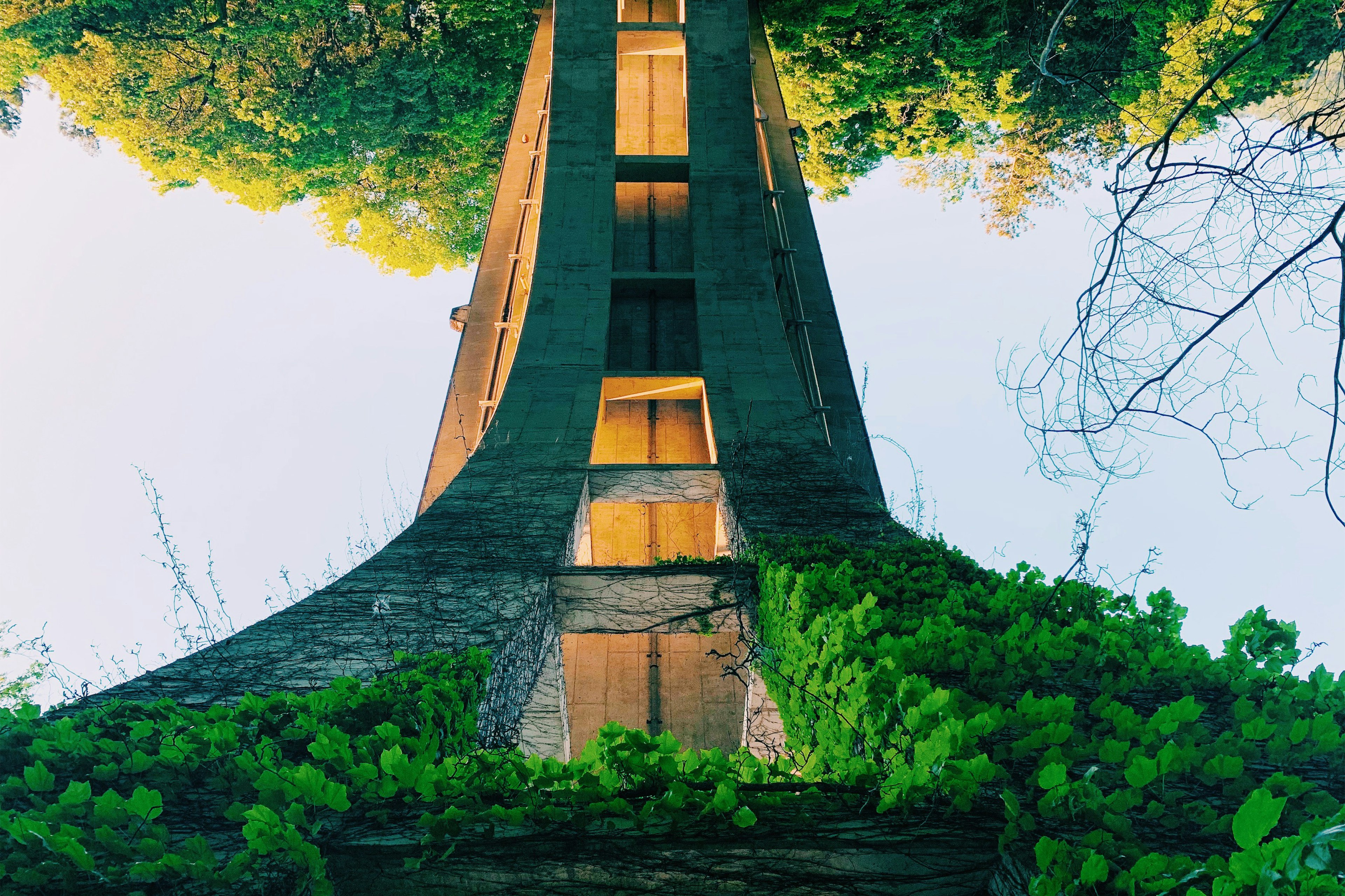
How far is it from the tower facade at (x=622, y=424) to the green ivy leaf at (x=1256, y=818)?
296 cm

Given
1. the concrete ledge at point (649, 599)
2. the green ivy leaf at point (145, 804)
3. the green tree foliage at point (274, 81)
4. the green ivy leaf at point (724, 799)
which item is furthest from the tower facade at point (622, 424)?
the green tree foliage at point (274, 81)

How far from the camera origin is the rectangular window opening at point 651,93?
1273cm

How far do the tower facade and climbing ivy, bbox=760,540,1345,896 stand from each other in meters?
1.15

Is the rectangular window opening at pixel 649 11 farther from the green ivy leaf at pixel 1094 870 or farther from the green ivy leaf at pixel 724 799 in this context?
the green ivy leaf at pixel 1094 870

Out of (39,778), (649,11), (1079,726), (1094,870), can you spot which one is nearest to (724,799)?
(1094,870)

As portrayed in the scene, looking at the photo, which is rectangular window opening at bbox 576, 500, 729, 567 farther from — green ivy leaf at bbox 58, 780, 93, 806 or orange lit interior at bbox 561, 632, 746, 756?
green ivy leaf at bbox 58, 780, 93, 806

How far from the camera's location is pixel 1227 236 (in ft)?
7.11

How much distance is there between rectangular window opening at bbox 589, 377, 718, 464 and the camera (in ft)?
31.3

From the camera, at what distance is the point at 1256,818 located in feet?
5.67

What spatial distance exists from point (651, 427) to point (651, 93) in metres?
6.49

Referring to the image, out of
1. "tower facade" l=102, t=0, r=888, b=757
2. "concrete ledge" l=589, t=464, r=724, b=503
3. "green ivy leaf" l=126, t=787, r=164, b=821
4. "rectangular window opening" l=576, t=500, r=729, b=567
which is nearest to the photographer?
"green ivy leaf" l=126, t=787, r=164, b=821

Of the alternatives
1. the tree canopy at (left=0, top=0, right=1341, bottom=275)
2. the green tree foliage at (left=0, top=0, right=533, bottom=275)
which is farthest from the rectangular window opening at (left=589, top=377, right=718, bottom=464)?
the green tree foliage at (left=0, top=0, right=533, bottom=275)

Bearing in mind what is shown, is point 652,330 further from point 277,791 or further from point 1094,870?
point 1094,870

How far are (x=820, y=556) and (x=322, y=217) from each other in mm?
20492
